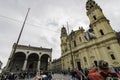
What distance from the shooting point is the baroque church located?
22.4m

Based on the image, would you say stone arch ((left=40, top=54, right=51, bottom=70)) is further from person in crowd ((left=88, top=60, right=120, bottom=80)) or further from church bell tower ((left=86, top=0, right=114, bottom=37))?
person in crowd ((left=88, top=60, right=120, bottom=80))

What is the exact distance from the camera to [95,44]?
86.3 ft

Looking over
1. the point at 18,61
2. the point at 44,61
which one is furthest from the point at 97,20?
the point at 18,61

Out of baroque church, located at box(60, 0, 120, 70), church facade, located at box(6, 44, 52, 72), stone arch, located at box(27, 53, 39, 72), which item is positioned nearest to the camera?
baroque church, located at box(60, 0, 120, 70)

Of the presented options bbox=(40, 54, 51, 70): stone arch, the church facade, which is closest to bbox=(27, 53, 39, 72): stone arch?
the church facade

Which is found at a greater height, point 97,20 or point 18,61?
point 97,20

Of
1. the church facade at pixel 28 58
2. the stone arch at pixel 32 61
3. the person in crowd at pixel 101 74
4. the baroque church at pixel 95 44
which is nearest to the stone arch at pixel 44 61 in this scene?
the church facade at pixel 28 58

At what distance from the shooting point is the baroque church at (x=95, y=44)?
2242 centimetres

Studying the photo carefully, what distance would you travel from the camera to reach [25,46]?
1385 inches

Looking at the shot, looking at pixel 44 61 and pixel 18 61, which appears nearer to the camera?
pixel 18 61

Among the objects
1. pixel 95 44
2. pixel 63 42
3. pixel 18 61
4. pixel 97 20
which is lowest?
pixel 18 61

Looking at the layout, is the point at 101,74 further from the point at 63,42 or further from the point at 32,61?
the point at 32,61

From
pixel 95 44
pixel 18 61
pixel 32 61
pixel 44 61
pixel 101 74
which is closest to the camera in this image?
pixel 101 74

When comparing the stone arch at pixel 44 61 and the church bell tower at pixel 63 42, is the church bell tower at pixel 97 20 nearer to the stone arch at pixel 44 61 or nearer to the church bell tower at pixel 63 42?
the church bell tower at pixel 63 42
